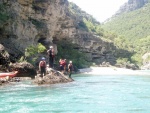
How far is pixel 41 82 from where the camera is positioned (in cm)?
2305

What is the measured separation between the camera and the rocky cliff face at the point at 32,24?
127ft

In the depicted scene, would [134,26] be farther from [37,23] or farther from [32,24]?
[32,24]

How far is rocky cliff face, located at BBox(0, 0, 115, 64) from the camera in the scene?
3872 centimetres

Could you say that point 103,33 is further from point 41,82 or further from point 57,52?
point 41,82

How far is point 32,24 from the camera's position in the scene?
45.0 meters

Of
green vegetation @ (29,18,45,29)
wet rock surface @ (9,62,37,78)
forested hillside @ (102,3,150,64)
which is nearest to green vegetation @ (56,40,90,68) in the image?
green vegetation @ (29,18,45,29)

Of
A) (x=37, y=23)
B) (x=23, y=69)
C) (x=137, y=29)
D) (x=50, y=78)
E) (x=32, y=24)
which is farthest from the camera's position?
(x=137, y=29)

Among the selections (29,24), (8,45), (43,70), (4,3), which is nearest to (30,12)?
(29,24)

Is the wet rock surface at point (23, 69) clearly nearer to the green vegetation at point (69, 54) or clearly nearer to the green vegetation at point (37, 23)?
the green vegetation at point (37, 23)

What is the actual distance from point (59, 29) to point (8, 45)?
2032cm

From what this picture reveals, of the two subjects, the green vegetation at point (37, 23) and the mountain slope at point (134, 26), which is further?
the mountain slope at point (134, 26)

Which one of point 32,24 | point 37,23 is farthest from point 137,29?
point 32,24

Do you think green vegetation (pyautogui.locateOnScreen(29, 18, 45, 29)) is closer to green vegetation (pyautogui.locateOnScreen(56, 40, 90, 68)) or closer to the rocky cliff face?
the rocky cliff face

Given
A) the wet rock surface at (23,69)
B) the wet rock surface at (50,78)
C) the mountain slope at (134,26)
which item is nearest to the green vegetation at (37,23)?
the wet rock surface at (23,69)
